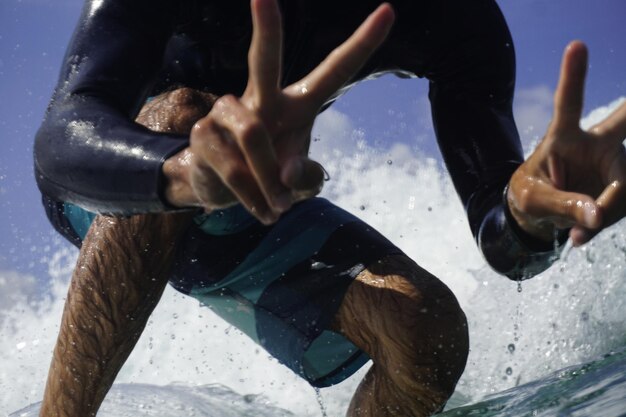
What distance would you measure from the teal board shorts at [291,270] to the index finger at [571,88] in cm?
77

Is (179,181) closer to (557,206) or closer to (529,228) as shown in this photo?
(557,206)

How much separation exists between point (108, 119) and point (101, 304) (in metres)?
0.64

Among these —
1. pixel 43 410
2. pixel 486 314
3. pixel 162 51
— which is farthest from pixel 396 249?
pixel 486 314

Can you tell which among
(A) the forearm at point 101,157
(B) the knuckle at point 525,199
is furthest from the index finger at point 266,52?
(B) the knuckle at point 525,199

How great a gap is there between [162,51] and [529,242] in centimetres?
92

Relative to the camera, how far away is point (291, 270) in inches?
91.8

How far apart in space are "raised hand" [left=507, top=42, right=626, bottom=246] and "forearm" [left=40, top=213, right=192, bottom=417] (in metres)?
0.93

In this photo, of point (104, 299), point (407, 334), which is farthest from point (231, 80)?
point (407, 334)

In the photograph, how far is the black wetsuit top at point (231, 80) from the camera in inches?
64.1

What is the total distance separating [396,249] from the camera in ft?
7.40

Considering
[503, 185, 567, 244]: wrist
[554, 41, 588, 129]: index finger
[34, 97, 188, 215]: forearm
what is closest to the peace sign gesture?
[34, 97, 188, 215]: forearm

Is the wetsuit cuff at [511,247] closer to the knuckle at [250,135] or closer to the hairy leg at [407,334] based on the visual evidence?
the hairy leg at [407,334]

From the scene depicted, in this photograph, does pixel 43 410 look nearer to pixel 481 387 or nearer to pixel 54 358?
pixel 54 358

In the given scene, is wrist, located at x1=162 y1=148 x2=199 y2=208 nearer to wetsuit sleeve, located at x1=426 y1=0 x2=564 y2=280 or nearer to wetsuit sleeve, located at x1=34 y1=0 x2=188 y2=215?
wetsuit sleeve, located at x1=34 y1=0 x2=188 y2=215
